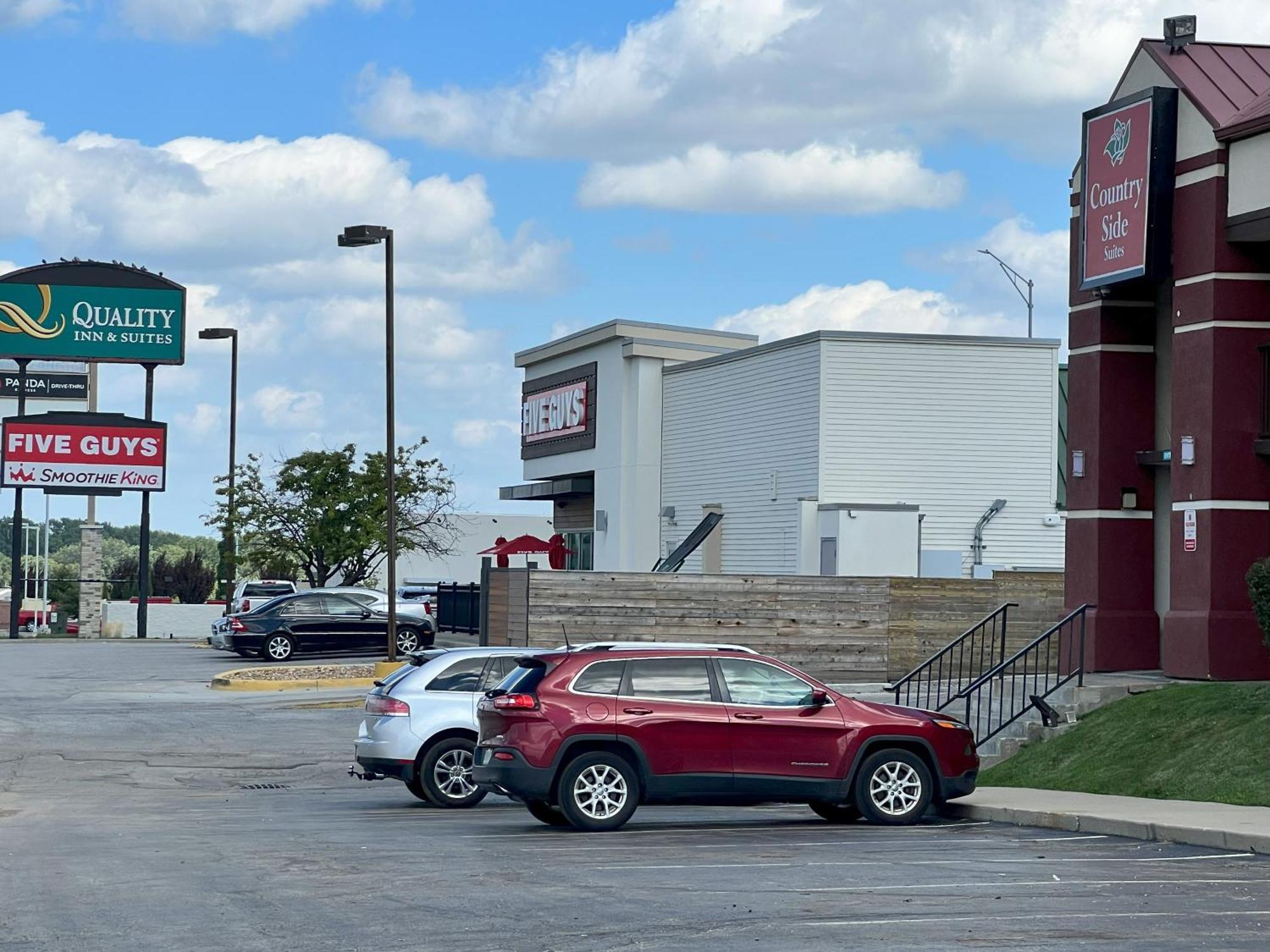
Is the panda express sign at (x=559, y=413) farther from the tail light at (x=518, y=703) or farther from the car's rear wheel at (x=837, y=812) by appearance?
the tail light at (x=518, y=703)

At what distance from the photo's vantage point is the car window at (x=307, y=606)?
132ft

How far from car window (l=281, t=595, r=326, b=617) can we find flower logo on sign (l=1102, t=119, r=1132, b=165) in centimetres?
2335

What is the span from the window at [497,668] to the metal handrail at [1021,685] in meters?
5.63

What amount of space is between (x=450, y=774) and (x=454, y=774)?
4 cm

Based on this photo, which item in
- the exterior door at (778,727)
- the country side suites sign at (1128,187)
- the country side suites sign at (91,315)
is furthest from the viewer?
the country side suites sign at (91,315)

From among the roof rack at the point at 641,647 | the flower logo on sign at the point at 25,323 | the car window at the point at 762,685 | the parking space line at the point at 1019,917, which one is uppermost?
the flower logo on sign at the point at 25,323

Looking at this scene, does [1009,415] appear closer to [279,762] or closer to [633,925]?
[279,762]

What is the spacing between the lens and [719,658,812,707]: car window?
50.4ft

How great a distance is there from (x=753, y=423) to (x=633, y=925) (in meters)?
31.7

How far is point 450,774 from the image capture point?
1727cm

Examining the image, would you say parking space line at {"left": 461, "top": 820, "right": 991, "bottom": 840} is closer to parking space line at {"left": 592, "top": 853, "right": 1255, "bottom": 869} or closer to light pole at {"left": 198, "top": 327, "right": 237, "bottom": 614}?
parking space line at {"left": 592, "top": 853, "right": 1255, "bottom": 869}

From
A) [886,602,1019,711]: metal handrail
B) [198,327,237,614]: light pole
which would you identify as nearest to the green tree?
[198,327,237,614]: light pole

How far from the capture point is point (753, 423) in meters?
41.0

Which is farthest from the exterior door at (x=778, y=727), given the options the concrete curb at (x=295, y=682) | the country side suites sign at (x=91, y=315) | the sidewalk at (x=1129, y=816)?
the country side suites sign at (x=91, y=315)
